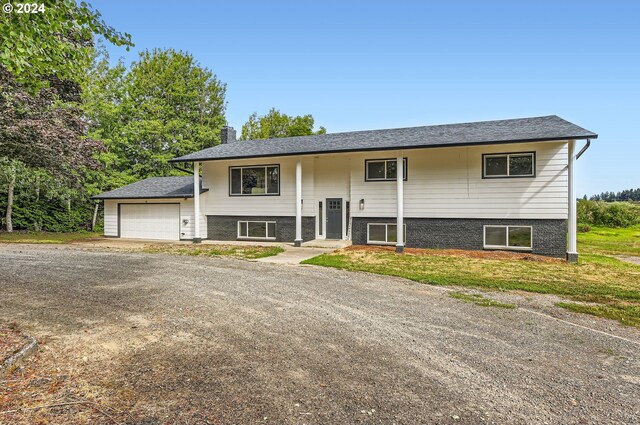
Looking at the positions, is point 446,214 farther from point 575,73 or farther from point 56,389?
point 56,389

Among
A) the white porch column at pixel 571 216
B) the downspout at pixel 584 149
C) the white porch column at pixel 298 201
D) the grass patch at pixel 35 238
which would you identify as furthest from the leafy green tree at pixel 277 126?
the white porch column at pixel 571 216

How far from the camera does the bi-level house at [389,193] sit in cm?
1235

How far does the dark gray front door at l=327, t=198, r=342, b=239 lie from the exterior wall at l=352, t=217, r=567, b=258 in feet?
3.43

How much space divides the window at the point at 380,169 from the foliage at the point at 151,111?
18485 millimetres

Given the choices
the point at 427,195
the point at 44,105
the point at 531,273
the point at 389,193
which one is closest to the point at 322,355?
the point at 531,273

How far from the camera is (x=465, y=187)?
13.4m

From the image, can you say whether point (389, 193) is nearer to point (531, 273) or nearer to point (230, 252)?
point (531, 273)

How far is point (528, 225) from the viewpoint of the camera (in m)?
12.6

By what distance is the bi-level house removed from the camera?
1235 cm

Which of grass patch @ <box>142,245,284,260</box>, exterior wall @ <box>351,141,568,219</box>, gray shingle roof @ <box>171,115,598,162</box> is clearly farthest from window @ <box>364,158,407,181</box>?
grass patch @ <box>142,245,284,260</box>

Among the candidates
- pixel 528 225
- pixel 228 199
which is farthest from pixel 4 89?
pixel 528 225

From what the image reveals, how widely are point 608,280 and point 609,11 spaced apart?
10.5m

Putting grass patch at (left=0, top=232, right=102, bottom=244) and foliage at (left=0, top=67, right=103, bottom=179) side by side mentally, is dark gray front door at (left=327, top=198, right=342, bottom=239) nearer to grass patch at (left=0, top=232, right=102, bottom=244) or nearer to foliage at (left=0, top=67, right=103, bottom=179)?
foliage at (left=0, top=67, right=103, bottom=179)

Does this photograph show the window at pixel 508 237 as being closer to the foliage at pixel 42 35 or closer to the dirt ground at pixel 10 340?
the foliage at pixel 42 35
